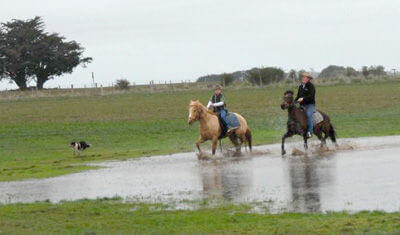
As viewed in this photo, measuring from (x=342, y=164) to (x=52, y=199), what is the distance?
6.68 m

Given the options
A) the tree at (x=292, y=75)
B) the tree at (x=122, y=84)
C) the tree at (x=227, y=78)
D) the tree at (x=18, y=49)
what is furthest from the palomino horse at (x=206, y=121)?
the tree at (x=18, y=49)

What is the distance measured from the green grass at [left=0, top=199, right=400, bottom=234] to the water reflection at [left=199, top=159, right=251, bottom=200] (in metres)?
1.59

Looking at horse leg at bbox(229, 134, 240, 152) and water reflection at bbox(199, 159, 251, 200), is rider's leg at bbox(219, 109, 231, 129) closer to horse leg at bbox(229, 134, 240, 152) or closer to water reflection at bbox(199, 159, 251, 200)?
horse leg at bbox(229, 134, 240, 152)

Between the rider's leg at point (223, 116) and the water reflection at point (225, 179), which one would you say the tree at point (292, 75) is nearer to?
the rider's leg at point (223, 116)

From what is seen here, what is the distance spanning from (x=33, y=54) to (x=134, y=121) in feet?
174

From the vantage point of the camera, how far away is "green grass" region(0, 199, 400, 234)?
43.0 ft

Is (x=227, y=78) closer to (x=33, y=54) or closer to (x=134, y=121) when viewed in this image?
(x=33, y=54)

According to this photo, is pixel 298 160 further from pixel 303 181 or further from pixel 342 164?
pixel 303 181

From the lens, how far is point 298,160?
2298 centimetres

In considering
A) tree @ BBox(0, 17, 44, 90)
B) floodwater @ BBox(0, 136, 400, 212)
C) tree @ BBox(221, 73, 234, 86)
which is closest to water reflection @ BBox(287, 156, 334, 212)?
floodwater @ BBox(0, 136, 400, 212)

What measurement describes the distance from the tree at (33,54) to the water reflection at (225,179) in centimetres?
7371

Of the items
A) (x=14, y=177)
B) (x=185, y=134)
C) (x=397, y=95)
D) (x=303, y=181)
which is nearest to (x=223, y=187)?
(x=303, y=181)

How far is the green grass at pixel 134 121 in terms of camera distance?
100ft

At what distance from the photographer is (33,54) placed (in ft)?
319
